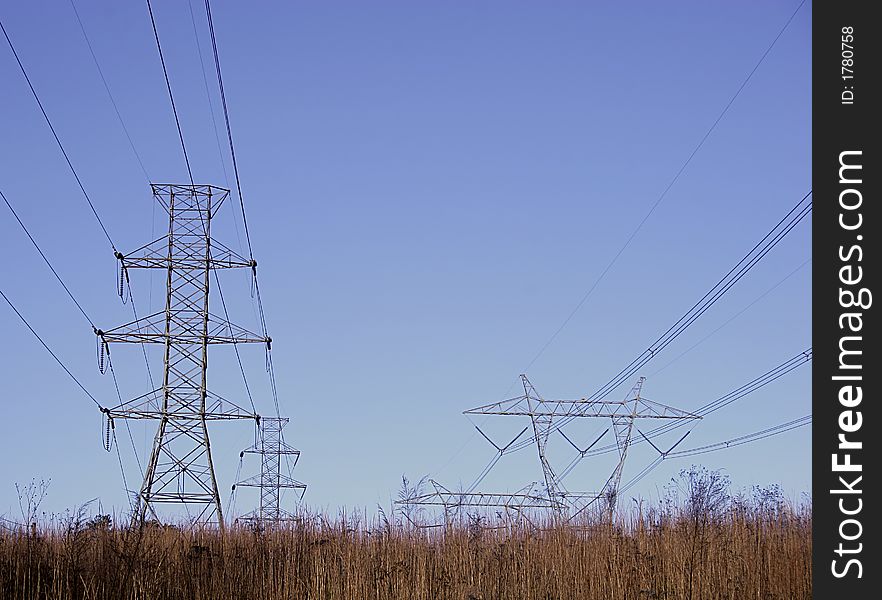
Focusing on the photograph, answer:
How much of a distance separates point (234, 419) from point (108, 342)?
8.80ft

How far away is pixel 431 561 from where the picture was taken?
42.0 ft

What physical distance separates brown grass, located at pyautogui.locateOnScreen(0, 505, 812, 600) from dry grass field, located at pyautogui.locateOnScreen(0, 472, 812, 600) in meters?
0.02

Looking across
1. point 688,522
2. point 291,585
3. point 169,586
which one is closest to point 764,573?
point 688,522

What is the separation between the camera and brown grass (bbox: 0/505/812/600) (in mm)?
11453

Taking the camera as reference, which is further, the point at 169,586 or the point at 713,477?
the point at 713,477

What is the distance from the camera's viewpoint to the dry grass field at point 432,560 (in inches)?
450
